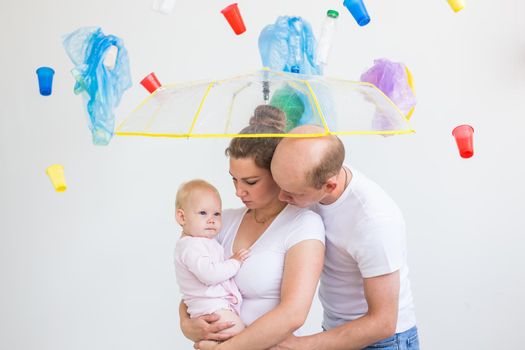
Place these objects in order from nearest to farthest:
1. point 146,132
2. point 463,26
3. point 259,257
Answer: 1. point 146,132
2. point 259,257
3. point 463,26

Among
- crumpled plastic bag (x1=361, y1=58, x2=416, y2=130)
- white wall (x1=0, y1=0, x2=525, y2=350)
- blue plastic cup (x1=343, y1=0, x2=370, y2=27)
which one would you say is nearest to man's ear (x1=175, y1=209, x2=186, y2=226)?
crumpled plastic bag (x1=361, y1=58, x2=416, y2=130)

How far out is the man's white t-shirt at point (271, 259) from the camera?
5.88 feet

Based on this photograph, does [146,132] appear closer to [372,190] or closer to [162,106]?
[162,106]

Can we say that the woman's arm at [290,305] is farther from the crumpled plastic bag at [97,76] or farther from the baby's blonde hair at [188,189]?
the crumpled plastic bag at [97,76]

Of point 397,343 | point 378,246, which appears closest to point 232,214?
point 378,246

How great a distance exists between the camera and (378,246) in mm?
1723

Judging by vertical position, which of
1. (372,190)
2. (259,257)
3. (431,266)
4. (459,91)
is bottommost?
(431,266)

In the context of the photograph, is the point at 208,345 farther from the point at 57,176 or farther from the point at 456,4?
the point at 456,4

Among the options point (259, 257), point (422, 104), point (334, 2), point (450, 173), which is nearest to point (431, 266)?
point (450, 173)

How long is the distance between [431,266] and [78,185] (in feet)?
5.32

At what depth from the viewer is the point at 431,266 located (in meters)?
3.09

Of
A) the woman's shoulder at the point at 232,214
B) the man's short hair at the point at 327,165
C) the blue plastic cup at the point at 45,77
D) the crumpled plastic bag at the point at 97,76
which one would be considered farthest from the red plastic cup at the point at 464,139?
the blue plastic cup at the point at 45,77

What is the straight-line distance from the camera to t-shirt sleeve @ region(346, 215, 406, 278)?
5.66ft

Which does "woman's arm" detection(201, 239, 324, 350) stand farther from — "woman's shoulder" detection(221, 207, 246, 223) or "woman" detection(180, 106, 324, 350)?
"woman's shoulder" detection(221, 207, 246, 223)
